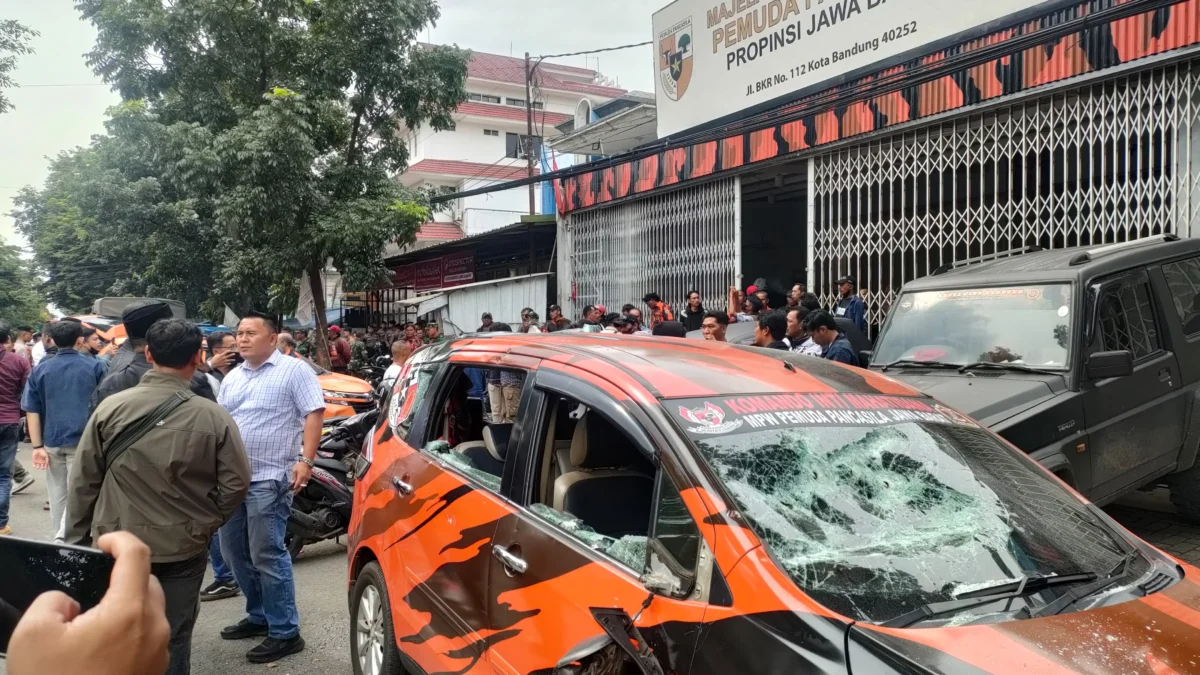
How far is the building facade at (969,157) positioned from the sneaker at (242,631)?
6.10m

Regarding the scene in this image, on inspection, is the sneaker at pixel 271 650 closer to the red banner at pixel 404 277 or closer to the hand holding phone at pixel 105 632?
the hand holding phone at pixel 105 632

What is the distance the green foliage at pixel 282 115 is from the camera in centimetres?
1315

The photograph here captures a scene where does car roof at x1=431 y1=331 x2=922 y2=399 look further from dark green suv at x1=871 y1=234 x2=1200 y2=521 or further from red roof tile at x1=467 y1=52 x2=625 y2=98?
red roof tile at x1=467 y1=52 x2=625 y2=98

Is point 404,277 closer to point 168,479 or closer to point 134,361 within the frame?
point 134,361

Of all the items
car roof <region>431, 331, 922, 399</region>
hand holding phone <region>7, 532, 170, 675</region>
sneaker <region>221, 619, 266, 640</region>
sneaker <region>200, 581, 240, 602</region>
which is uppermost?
car roof <region>431, 331, 922, 399</region>

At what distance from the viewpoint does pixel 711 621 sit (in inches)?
73.0

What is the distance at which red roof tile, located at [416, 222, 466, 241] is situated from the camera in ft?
107

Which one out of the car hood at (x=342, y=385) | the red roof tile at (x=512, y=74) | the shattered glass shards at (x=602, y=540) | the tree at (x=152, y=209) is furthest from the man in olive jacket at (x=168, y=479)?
the red roof tile at (x=512, y=74)

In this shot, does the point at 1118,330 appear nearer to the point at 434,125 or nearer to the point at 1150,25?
the point at 1150,25

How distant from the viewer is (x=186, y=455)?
3090mm

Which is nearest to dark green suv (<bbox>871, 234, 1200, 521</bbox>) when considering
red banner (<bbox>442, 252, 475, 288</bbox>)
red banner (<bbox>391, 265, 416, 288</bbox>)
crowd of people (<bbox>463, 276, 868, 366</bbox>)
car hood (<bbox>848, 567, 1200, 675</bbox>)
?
crowd of people (<bbox>463, 276, 868, 366</bbox>)

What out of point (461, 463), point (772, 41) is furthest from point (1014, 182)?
point (461, 463)

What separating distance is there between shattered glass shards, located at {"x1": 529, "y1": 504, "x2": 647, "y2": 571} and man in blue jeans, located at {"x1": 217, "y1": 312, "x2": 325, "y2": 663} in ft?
6.79

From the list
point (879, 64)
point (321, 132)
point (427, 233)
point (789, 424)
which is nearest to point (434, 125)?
point (321, 132)
